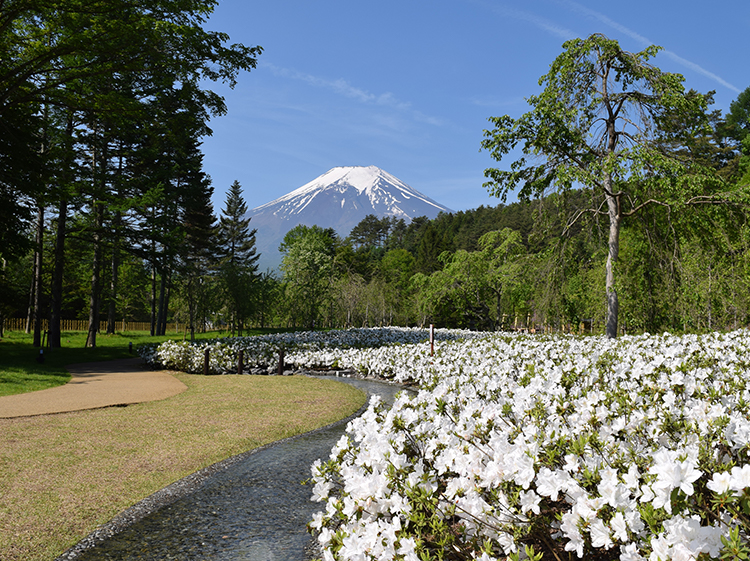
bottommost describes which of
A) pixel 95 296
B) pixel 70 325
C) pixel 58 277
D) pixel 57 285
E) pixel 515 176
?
pixel 70 325

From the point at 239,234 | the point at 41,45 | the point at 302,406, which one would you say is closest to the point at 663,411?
the point at 302,406

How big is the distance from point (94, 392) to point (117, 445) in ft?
16.2

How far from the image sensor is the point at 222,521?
13.0 ft

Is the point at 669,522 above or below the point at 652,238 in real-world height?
below

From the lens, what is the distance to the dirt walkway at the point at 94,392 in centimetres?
820

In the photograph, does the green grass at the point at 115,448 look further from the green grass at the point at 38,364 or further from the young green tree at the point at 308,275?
the young green tree at the point at 308,275

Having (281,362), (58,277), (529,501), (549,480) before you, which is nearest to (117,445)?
(529,501)

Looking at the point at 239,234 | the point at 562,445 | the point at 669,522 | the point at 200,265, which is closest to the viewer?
the point at 669,522

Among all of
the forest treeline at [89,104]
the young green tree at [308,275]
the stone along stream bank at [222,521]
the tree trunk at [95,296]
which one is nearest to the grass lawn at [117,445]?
the stone along stream bank at [222,521]

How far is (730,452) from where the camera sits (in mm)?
2229

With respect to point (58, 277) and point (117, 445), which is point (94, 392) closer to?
point (117, 445)

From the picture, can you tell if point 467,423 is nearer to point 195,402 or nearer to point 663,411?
point 663,411

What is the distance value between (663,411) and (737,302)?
1675 cm

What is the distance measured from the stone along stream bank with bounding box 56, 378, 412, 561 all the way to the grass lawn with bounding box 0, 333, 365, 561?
213mm
